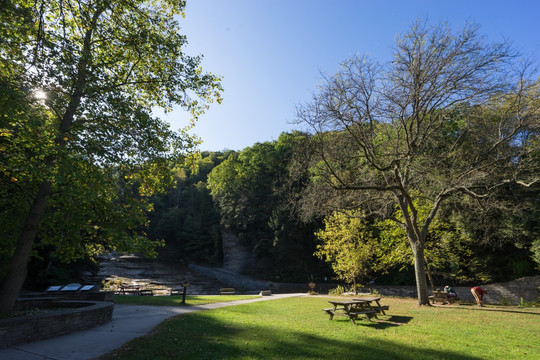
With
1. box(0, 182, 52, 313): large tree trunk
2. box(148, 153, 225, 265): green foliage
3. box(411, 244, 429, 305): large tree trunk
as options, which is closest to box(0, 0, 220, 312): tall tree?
box(0, 182, 52, 313): large tree trunk

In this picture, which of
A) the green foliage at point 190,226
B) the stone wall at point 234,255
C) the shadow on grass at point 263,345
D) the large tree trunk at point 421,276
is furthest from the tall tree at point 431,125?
the green foliage at point 190,226

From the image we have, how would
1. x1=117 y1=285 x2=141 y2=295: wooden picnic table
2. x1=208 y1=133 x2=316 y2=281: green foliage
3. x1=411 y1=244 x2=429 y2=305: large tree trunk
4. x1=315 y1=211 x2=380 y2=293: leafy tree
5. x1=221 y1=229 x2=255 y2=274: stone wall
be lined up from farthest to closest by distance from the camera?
→ x1=221 y1=229 x2=255 y2=274: stone wall < x1=208 y1=133 x2=316 y2=281: green foliage < x1=117 y1=285 x2=141 y2=295: wooden picnic table < x1=315 y1=211 x2=380 y2=293: leafy tree < x1=411 y1=244 x2=429 y2=305: large tree trunk

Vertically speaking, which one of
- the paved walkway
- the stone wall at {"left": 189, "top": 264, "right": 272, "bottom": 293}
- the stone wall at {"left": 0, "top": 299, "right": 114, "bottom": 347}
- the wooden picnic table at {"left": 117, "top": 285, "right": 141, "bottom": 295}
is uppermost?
the stone wall at {"left": 0, "top": 299, "right": 114, "bottom": 347}

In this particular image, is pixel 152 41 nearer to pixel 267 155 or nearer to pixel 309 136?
pixel 309 136

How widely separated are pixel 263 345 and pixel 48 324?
5072 mm

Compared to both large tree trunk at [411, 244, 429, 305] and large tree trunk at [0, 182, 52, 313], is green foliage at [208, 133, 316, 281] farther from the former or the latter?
large tree trunk at [0, 182, 52, 313]

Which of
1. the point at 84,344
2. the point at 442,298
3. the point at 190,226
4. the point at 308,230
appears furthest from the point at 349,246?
the point at 190,226

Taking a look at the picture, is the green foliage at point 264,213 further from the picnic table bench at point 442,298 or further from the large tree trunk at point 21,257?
the large tree trunk at point 21,257

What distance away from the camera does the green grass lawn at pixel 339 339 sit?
558 cm

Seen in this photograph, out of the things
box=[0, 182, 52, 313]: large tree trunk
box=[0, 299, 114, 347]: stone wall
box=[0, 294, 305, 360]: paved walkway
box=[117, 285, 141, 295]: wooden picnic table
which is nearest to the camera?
box=[0, 294, 305, 360]: paved walkway

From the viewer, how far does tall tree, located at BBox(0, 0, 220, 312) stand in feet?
22.0

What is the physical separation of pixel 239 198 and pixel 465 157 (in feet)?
112

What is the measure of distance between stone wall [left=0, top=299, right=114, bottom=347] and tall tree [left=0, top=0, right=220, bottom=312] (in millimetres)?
1603

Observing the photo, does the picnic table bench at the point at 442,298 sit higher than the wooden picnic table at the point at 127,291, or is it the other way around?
the picnic table bench at the point at 442,298
